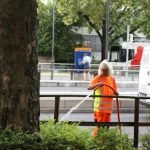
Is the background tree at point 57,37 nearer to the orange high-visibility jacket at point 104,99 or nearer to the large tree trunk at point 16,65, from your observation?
the orange high-visibility jacket at point 104,99

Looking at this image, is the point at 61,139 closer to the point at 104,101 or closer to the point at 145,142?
the point at 145,142

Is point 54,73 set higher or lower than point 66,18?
lower

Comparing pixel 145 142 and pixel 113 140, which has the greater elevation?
pixel 113 140

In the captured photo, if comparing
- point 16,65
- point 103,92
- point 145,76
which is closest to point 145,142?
point 103,92

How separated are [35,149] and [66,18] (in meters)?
38.3

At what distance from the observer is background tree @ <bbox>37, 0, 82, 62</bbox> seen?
65.1 metres

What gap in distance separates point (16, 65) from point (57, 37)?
60288mm

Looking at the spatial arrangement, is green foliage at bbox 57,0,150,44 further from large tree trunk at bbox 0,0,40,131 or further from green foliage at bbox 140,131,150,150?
→ large tree trunk at bbox 0,0,40,131

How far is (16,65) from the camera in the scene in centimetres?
613

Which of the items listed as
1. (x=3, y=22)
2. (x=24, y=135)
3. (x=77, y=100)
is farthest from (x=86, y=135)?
(x=77, y=100)

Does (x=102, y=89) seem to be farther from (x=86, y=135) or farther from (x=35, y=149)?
(x=35, y=149)

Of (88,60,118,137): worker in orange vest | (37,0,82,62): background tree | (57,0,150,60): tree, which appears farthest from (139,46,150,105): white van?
(37,0,82,62): background tree

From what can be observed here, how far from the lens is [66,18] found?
1719 inches

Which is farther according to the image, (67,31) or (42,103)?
(67,31)
